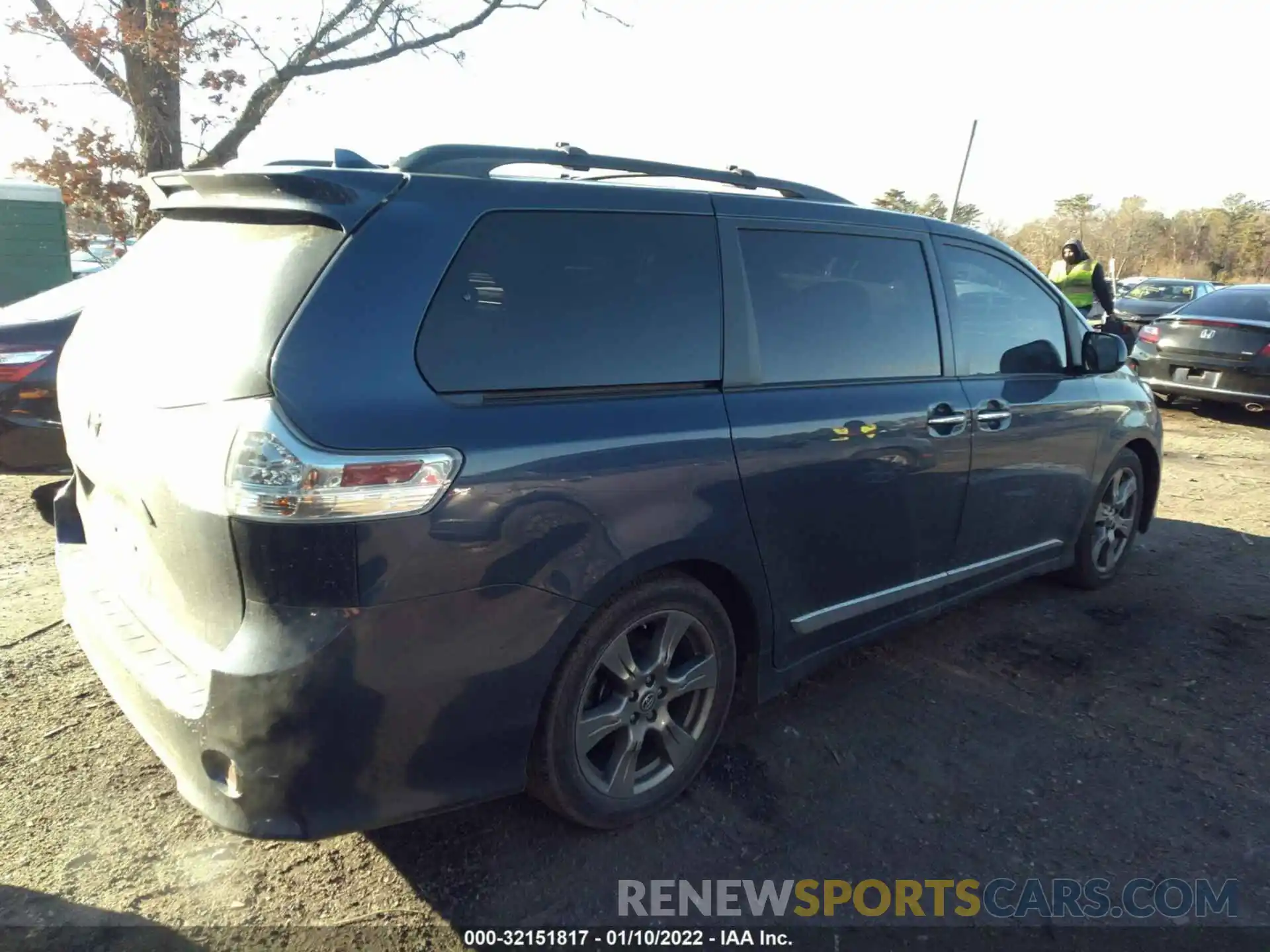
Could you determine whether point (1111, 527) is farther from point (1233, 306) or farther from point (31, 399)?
point (1233, 306)

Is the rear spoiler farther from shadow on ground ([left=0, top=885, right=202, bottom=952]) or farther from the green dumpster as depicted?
the green dumpster

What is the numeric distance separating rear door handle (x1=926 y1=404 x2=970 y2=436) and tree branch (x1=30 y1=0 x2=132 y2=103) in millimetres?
11276

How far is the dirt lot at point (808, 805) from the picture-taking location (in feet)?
7.66

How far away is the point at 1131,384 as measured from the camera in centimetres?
457

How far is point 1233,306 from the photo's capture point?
9734 millimetres

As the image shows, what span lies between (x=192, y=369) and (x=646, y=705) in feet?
4.92

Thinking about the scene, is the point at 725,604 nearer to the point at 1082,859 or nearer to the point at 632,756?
the point at 632,756

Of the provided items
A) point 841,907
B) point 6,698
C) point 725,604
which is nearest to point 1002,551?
point 725,604

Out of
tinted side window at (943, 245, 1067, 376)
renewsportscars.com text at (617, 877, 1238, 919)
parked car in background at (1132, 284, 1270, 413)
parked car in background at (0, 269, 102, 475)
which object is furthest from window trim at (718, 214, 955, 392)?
parked car in background at (1132, 284, 1270, 413)

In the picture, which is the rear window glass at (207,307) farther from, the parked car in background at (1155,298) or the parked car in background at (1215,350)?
the parked car in background at (1155,298)

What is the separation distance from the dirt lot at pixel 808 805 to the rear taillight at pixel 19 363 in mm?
1139

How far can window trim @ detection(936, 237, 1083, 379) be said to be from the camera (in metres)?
3.53

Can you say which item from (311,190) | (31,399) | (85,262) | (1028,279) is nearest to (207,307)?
(311,190)

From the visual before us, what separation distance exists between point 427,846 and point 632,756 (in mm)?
629
